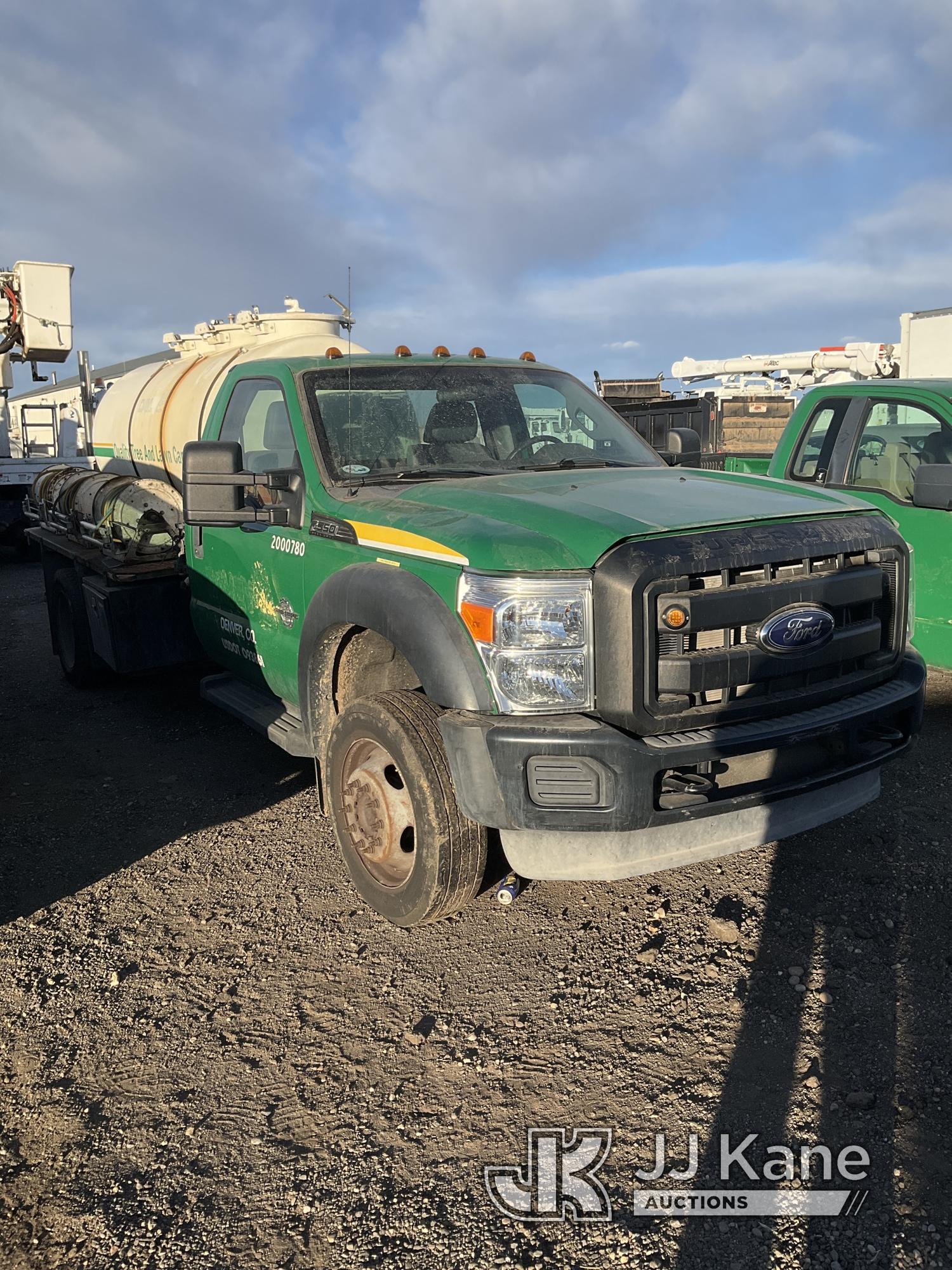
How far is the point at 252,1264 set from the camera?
7.43ft

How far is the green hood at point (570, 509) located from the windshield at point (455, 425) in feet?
0.92

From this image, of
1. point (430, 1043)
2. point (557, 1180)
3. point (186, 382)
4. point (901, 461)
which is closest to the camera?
point (557, 1180)

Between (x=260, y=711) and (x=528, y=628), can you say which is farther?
(x=260, y=711)

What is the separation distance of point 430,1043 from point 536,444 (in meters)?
2.67

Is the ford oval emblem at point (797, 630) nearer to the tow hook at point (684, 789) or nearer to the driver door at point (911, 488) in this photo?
the tow hook at point (684, 789)

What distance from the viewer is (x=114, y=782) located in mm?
5324

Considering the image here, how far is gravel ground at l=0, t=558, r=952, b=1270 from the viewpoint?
2.36 metres

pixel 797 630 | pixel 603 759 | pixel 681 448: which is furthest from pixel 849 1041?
pixel 681 448

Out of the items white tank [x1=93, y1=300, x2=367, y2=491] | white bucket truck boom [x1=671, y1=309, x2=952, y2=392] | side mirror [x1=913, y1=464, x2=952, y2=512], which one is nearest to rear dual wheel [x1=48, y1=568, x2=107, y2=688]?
white tank [x1=93, y1=300, x2=367, y2=491]

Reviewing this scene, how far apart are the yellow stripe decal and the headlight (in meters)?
0.18

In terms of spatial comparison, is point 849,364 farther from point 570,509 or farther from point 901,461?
point 570,509

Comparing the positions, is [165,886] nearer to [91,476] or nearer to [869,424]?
[91,476]

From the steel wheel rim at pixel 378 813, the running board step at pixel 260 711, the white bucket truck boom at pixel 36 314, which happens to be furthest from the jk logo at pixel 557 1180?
the white bucket truck boom at pixel 36 314

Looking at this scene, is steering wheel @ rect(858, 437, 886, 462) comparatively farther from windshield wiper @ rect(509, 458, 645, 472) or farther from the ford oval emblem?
the ford oval emblem
